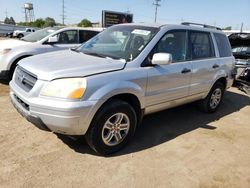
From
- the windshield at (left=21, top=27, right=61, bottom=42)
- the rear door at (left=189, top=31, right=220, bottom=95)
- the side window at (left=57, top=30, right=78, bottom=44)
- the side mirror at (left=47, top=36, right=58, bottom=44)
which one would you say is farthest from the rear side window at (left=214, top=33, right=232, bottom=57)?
the windshield at (left=21, top=27, right=61, bottom=42)

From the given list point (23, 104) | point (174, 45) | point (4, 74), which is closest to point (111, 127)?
point (23, 104)

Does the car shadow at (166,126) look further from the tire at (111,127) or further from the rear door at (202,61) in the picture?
the rear door at (202,61)

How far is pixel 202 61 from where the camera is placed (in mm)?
4848

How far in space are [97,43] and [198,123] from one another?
8.04ft

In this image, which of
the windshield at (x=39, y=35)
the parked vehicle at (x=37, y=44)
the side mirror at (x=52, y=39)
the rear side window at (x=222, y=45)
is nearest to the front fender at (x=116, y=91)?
the rear side window at (x=222, y=45)

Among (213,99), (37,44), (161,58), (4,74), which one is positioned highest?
(161,58)

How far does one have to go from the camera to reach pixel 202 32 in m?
5.04

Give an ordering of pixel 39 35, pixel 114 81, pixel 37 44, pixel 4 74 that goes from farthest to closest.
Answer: pixel 39 35 < pixel 37 44 < pixel 4 74 < pixel 114 81

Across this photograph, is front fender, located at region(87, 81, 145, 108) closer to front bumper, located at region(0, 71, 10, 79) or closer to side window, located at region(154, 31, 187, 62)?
side window, located at region(154, 31, 187, 62)

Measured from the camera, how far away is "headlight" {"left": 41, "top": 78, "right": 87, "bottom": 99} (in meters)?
2.99

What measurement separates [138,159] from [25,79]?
6.07ft

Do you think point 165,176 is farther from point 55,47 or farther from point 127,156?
point 55,47

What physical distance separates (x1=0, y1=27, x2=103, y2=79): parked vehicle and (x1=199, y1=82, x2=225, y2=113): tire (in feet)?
13.6

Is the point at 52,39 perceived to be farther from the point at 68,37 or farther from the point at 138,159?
the point at 138,159
